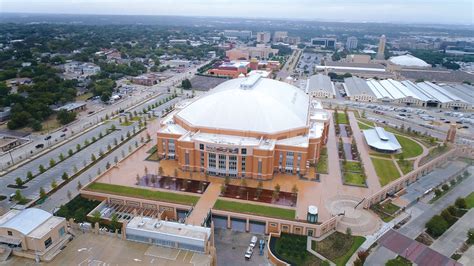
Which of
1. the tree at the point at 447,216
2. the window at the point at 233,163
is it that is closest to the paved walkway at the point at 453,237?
the tree at the point at 447,216

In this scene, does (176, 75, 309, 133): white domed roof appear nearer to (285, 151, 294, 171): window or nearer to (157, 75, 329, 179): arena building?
(157, 75, 329, 179): arena building

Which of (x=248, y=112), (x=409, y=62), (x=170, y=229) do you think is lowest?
(x=170, y=229)

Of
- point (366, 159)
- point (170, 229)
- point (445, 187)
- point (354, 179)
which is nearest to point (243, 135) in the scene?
point (354, 179)

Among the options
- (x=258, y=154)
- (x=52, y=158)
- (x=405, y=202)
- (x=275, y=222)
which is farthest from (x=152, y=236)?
(x=52, y=158)

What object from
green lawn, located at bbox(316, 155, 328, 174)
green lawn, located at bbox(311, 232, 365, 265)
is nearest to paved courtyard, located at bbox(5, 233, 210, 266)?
green lawn, located at bbox(311, 232, 365, 265)

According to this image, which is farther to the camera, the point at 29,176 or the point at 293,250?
the point at 29,176

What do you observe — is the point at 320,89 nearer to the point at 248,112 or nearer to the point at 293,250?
the point at 248,112

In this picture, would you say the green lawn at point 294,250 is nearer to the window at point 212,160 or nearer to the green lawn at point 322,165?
the window at point 212,160
